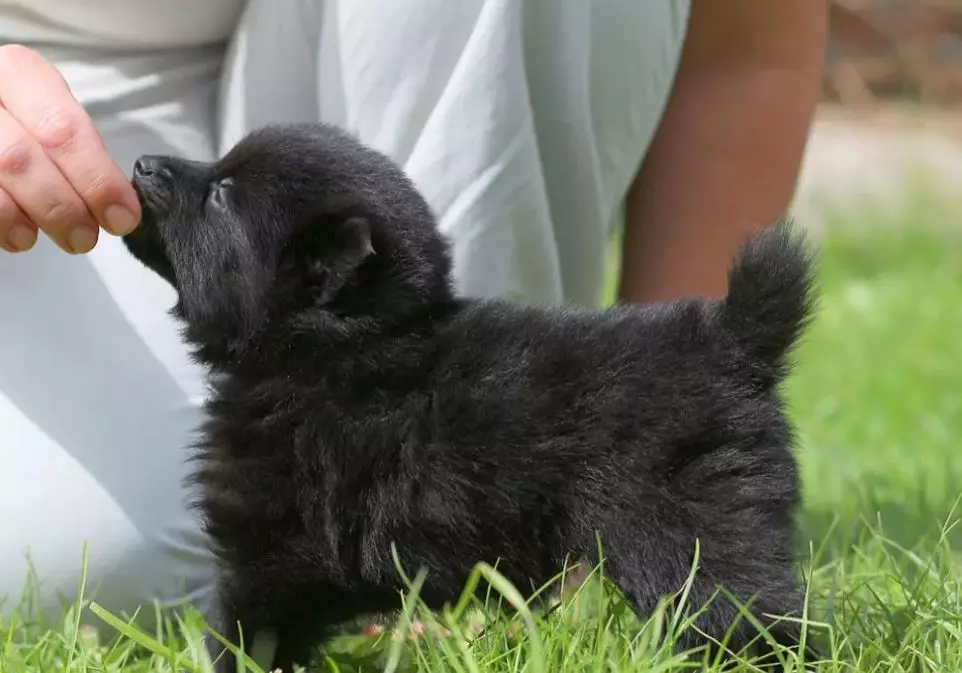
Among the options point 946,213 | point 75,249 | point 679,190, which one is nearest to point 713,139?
point 679,190

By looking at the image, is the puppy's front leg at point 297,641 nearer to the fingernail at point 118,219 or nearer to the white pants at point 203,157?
the white pants at point 203,157

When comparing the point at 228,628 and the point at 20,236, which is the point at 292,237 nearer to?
the point at 20,236

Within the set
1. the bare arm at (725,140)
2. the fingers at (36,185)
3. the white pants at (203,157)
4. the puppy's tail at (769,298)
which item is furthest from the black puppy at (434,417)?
the bare arm at (725,140)

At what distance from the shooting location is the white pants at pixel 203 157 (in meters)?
1.85

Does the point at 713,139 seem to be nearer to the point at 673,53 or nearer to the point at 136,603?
the point at 673,53

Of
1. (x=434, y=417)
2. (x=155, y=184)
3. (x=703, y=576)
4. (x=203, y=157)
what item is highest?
(x=155, y=184)

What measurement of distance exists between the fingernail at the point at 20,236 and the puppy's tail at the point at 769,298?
2.82 feet

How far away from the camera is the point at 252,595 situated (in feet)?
4.68

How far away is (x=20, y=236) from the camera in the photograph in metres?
1.54

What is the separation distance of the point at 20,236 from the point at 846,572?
4.19ft

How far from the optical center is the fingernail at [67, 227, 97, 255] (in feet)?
5.04

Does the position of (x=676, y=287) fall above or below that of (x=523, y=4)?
below

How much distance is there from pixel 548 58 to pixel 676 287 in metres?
0.53

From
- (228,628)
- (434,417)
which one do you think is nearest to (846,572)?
(434,417)
